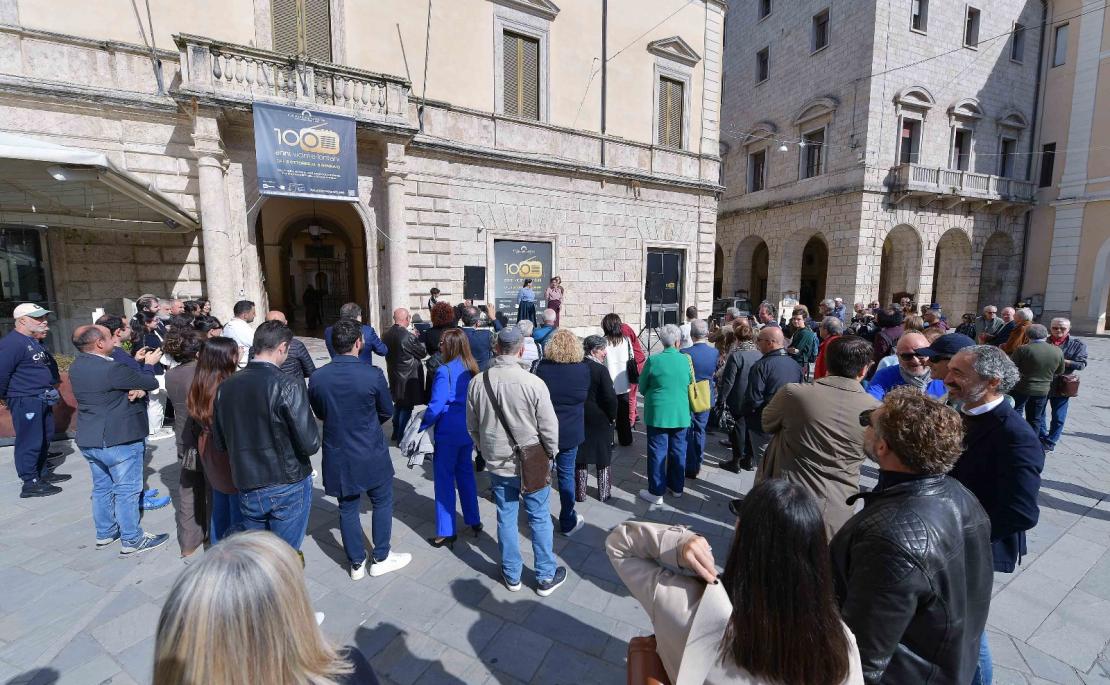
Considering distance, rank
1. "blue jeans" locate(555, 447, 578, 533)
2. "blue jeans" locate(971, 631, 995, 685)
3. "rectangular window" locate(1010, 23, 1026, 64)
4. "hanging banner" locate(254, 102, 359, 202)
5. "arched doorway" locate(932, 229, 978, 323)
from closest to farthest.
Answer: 1. "blue jeans" locate(971, 631, 995, 685)
2. "blue jeans" locate(555, 447, 578, 533)
3. "hanging banner" locate(254, 102, 359, 202)
4. "rectangular window" locate(1010, 23, 1026, 64)
5. "arched doorway" locate(932, 229, 978, 323)

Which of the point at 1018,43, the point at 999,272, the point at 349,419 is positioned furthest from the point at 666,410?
the point at 1018,43

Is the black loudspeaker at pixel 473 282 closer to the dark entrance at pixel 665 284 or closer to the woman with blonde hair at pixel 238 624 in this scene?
the dark entrance at pixel 665 284

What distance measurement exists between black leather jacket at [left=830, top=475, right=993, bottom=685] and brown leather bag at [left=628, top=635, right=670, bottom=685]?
0.65m

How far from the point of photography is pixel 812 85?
20719 millimetres

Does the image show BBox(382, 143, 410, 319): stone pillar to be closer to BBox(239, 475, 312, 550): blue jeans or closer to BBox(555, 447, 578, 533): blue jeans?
BBox(555, 447, 578, 533): blue jeans

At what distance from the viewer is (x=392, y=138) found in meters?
10.4

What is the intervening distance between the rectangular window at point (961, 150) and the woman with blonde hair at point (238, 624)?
90.4 ft

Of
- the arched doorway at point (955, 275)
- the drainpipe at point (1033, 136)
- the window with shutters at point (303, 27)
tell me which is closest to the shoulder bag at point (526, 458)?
the window with shutters at point (303, 27)

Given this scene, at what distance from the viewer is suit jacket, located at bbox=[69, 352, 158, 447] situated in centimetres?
347

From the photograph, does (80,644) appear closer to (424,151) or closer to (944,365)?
(944,365)

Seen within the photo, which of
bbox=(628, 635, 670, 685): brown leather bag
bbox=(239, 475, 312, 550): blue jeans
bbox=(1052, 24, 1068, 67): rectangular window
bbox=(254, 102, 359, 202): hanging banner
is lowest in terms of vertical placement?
bbox=(239, 475, 312, 550): blue jeans

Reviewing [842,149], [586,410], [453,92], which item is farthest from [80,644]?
[842,149]

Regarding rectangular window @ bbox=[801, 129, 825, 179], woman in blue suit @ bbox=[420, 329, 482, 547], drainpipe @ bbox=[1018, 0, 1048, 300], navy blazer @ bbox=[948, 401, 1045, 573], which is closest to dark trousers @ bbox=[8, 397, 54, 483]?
woman in blue suit @ bbox=[420, 329, 482, 547]

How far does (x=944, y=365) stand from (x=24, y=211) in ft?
42.3
